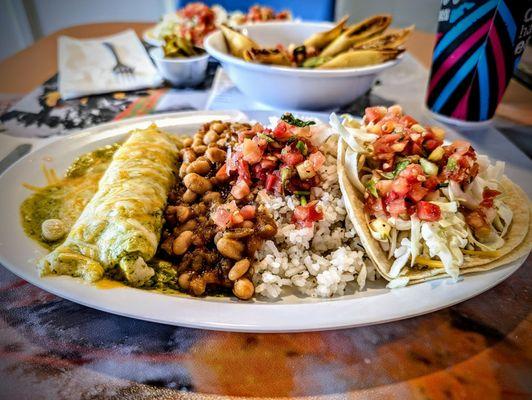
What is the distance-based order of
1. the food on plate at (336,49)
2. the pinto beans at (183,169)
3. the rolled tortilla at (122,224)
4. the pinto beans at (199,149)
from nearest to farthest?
the rolled tortilla at (122,224) → the pinto beans at (183,169) → the pinto beans at (199,149) → the food on plate at (336,49)

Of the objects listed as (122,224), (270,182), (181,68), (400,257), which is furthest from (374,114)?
(181,68)

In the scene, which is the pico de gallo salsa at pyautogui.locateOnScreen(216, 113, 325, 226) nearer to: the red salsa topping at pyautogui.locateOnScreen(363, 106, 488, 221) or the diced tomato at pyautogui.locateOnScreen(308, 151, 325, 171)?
the diced tomato at pyautogui.locateOnScreen(308, 151, 325, 171)

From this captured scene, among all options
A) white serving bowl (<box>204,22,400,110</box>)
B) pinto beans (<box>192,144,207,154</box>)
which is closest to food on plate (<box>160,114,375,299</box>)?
pinto beans (<box>192,144,207,154</box>)

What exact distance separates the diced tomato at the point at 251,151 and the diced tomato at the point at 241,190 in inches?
3.9

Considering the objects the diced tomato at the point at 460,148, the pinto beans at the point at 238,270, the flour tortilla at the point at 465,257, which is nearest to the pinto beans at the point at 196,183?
the pinto beans at the point at 238,270

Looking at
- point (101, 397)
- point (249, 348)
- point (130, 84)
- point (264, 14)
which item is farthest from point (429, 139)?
point (264, 14)

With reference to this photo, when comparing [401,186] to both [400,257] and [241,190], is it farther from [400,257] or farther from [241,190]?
[241,190]

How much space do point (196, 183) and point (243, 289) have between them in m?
0.54

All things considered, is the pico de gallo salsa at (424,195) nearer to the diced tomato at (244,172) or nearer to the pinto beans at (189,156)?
the diced tomato at (244,172)

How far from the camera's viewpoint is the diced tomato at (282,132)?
1686 millimetres

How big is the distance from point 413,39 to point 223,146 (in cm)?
357

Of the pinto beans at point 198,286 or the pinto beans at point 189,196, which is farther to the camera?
the pinto beans at point 189,196

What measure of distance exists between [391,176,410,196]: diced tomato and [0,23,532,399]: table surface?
0.44 metres

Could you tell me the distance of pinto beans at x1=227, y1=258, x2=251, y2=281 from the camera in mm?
1418
